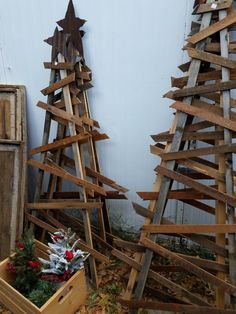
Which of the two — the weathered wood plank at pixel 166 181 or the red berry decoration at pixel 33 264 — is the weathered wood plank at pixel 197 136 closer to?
the weathered wood plank at pixel 166 181

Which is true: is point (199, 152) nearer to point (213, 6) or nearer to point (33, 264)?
point (213, 6)

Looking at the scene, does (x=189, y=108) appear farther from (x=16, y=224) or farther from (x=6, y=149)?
(x=16, y=224)

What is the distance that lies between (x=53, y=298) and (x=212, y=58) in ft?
6.80

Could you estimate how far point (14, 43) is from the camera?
127 inches

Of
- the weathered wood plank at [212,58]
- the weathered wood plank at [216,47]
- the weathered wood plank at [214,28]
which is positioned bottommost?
the weathered wood plank at [212,58]

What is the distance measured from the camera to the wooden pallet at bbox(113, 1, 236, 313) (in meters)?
2.25

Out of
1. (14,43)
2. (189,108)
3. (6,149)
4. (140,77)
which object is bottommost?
(6,149)

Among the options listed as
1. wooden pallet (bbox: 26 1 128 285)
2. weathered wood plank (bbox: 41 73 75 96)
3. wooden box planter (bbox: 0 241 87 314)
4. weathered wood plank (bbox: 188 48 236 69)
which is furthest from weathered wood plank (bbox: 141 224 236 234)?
weathered wood plank (bbox: 41 73 75 96)

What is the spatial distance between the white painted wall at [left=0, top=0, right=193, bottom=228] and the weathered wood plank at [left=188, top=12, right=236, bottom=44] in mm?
513

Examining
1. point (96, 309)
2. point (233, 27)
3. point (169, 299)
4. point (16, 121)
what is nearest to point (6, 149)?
point (16, 121)

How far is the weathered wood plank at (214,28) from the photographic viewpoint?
2.18 meters

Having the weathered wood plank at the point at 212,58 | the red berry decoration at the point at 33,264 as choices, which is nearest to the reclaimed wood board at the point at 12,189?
the red berry decoration at the point at 33,264

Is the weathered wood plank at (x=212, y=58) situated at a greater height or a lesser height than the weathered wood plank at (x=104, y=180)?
greater

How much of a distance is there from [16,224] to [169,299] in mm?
1542
